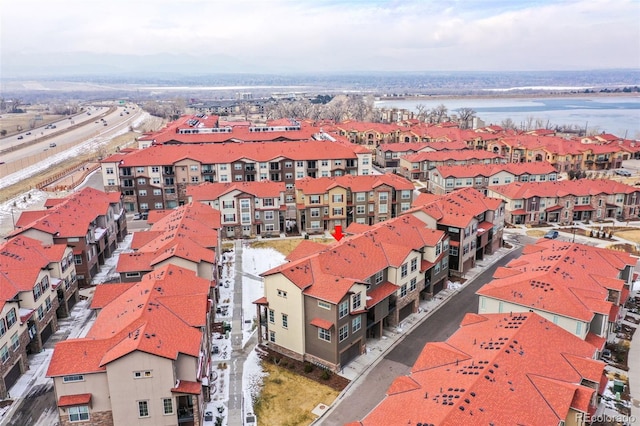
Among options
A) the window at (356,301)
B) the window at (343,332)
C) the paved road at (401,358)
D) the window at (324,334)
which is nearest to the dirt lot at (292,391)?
the paved road at (401,358)

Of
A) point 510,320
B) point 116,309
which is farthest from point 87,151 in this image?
point 510,320

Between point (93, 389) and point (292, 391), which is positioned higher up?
point (93, 389)

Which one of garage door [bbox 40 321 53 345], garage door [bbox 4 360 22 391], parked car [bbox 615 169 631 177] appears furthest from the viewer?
parked car [bbox 615 169 631 177]

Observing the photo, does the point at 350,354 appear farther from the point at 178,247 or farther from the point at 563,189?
the point at 563,189

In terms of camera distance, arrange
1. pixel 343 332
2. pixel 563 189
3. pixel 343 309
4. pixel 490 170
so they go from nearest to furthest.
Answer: pixel 343 309
pixel 343 332
pixel 563 189
pixel 490 170

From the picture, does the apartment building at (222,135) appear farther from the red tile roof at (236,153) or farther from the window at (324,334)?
the window at (324,334)

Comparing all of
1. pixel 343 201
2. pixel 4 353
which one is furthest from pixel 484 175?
pixel 4 353

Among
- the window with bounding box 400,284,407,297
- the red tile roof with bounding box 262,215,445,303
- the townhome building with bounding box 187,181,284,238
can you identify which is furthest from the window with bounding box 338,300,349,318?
the townhome building with bounding box 187,181,284,238

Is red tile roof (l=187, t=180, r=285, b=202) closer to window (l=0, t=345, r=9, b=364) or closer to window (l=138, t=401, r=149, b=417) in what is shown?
window (l=0, t=345, r=9, b=364)

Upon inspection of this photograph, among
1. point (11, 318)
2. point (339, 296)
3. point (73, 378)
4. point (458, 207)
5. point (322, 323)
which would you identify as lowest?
point (322, 323)
